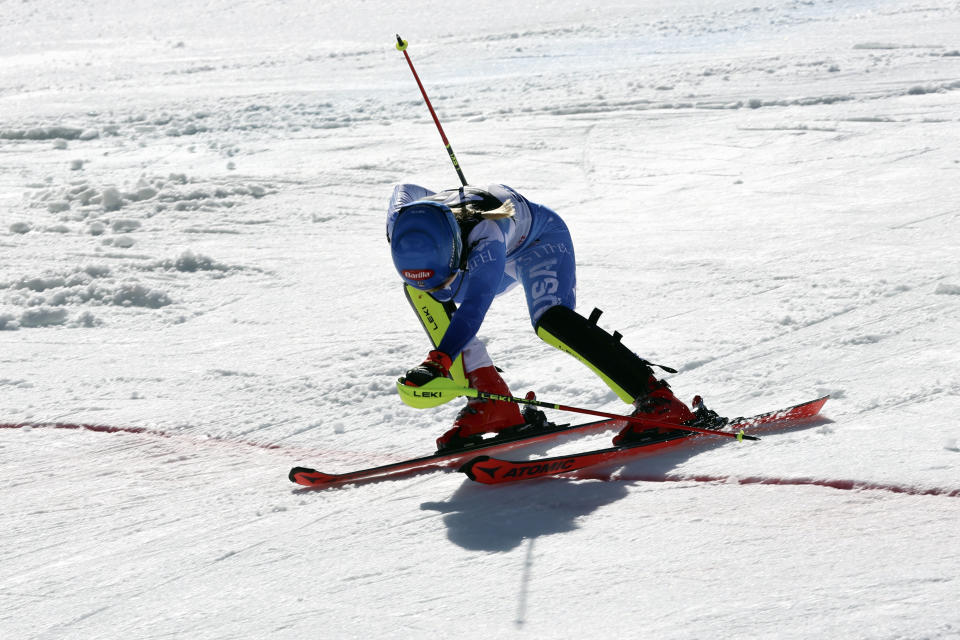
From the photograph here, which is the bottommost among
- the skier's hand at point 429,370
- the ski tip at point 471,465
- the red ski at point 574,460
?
the red ski at point 574,460

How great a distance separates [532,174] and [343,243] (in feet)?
8.18

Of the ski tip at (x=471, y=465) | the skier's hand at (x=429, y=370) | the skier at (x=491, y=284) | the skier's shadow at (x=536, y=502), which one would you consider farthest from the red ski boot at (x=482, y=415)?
the skier's hand at (x=429, y=370)

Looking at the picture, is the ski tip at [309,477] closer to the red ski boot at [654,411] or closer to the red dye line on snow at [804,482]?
the red dye line on snow at [804,482]

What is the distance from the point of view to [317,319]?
6.68 m

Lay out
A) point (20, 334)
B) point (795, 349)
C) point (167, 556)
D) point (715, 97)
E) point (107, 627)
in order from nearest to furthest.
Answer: point (107, 627) < point (167, 556) < point (795, 349) < point (20, 334) < point (715, 97)

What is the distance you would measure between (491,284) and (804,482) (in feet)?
4.25

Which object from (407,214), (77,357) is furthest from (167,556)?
(77,357)

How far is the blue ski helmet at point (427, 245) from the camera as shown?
3480 mm

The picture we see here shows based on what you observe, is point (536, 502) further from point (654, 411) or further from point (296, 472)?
point (296, 472)

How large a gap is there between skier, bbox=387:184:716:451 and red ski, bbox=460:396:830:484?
73mm

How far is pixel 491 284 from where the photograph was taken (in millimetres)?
3545

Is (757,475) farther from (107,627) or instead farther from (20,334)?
(20,334)

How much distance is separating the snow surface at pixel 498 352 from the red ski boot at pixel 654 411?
139mm

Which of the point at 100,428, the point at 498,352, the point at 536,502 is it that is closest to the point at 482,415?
the point at 536,502
